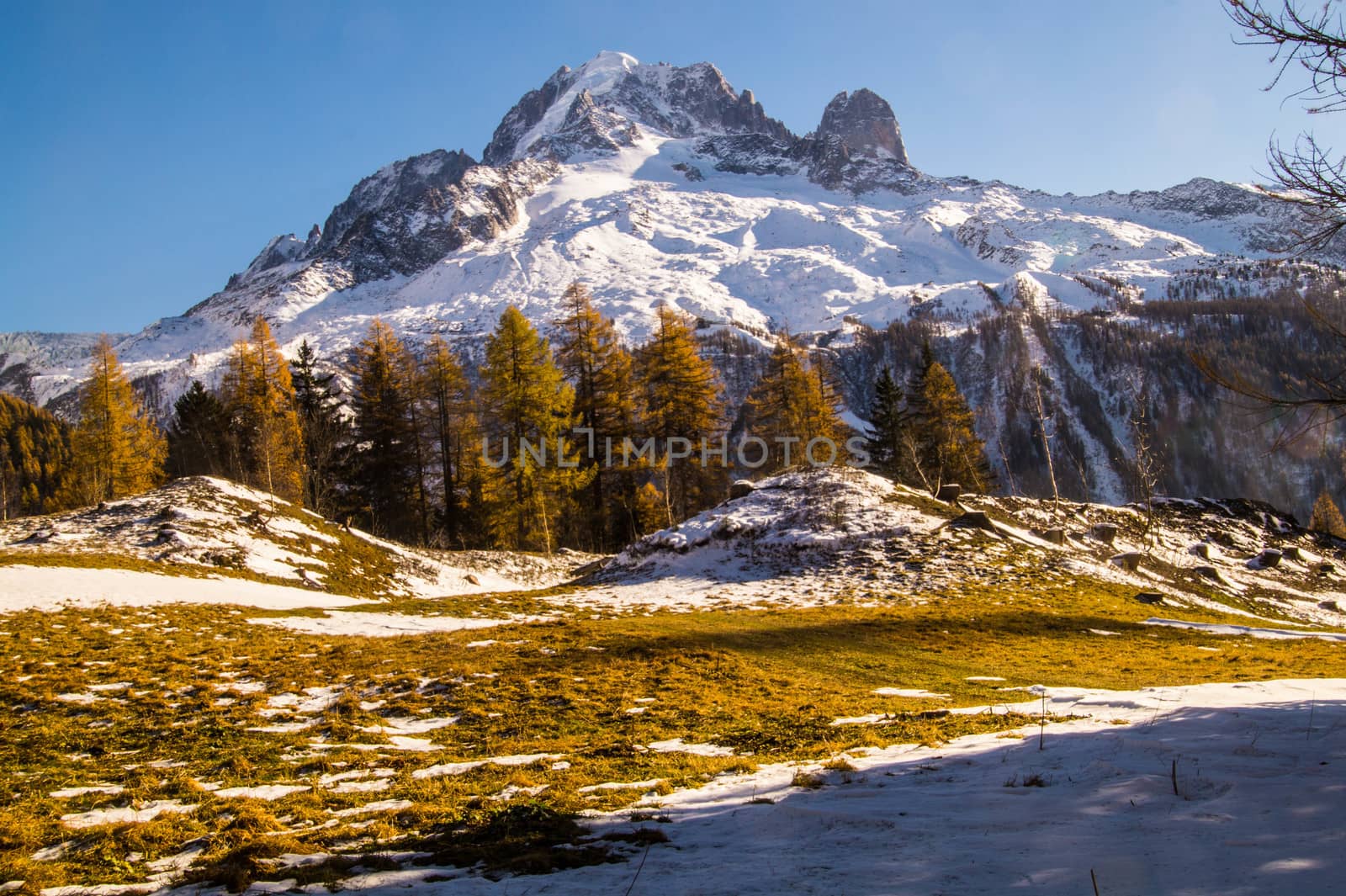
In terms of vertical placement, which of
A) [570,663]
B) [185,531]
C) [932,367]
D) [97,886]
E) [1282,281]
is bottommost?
[570,663]

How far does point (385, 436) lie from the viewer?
33.8 metres

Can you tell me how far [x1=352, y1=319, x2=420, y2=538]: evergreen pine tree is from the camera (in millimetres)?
33750

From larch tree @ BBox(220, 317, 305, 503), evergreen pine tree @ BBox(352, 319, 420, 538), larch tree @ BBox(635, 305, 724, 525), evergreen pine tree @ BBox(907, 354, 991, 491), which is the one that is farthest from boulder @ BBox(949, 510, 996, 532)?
larch tree @ BBox(220, 317, 305, 503)

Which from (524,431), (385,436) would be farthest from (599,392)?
(385,436)

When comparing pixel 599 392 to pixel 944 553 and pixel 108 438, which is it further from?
pixel 108 438

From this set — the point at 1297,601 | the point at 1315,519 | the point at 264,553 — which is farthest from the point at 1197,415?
the point at 264,553

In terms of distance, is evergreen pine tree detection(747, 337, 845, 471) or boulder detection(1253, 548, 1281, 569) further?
evergreen pine tree detection(747, 337, 845, 471)

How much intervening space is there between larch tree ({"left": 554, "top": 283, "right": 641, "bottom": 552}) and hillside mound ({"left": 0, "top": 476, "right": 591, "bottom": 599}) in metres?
8.08

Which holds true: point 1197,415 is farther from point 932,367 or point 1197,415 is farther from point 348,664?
point 348,664

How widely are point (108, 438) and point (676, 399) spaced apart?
27.1 metres

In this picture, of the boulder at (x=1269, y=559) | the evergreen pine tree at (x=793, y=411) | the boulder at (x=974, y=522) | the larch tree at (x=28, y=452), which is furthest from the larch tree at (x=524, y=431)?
the larch tree at (x=28, y=452)

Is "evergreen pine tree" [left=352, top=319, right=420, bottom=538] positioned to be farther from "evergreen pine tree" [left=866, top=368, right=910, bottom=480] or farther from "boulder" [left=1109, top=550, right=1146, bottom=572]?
"boulder" [left=1109, top=550, right=1146, bottom=572]

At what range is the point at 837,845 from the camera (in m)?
3.78

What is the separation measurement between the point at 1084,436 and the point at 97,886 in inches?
5831
